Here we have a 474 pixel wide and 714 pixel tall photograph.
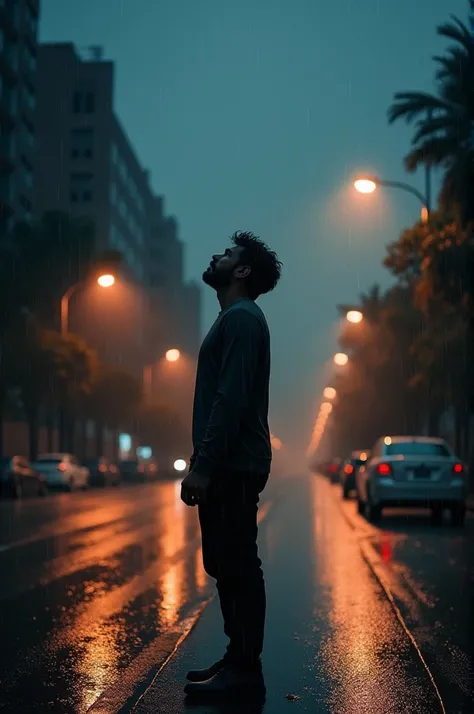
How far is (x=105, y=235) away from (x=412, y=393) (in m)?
49.7

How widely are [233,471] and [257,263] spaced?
1086 mm

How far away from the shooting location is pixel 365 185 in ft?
101

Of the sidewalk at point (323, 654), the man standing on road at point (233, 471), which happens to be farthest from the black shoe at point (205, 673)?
the sidewalk at point (323, 654)

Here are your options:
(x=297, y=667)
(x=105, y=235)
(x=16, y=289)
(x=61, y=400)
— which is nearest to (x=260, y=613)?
(x=297, y=667)

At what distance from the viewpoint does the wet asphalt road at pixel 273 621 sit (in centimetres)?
594

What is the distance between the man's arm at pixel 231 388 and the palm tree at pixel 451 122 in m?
21.5

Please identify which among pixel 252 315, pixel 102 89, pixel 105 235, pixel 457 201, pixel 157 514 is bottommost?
pixel 157 514

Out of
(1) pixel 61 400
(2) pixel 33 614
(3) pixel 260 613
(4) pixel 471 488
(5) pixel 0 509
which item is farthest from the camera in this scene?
(1) pixel 61 400

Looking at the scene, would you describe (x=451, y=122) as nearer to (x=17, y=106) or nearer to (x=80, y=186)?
(x=17, y=106)

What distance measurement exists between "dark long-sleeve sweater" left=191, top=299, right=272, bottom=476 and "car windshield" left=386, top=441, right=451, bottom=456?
16.9m

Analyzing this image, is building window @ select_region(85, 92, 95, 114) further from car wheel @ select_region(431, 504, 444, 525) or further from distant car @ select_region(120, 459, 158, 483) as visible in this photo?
car wheel @ select_region(431, 504, 444, 525)

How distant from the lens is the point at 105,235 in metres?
97.1

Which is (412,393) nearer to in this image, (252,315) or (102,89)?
(252,315)

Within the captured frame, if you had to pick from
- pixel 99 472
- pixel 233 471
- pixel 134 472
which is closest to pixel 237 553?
pixel 233 471
